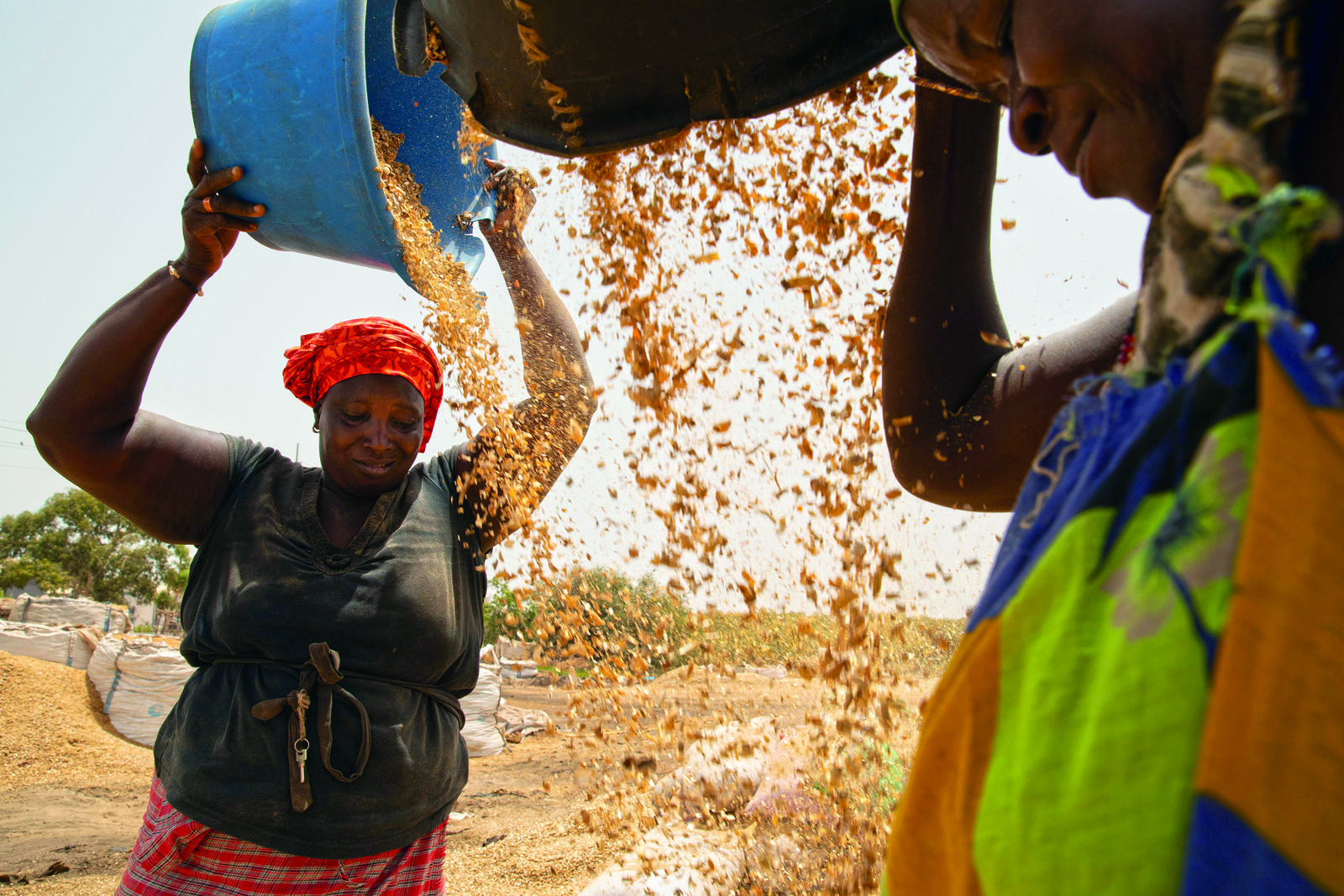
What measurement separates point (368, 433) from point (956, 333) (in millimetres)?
1555

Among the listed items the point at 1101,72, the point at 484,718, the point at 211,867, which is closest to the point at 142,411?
the point at 211,867

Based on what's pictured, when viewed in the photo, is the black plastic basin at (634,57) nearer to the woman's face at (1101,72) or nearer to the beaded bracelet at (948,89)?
the beaded bracelet at (948,89)

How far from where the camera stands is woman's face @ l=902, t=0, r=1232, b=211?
0.58m

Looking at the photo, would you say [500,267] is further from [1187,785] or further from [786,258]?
[1187,785]

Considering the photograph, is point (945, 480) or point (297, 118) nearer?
point (945, 480)

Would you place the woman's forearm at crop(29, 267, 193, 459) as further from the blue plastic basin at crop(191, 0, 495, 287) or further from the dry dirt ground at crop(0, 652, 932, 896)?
the dry dirt ground at crop(0, 652, 932, 896)

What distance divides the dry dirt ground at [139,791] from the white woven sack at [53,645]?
1.38m

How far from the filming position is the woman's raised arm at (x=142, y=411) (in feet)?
6.05

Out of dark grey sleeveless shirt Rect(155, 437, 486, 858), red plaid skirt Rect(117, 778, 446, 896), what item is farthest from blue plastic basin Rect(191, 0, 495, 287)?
red plaid skirt Rect(117, 778, 446, 896)

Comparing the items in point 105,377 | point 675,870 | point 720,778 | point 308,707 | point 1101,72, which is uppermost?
point 1101,72

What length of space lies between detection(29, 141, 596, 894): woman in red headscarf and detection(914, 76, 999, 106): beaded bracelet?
138 centimetres

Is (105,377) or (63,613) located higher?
(105,377)

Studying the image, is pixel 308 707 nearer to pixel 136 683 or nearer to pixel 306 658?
pixel 306 658

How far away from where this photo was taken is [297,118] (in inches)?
71.3
